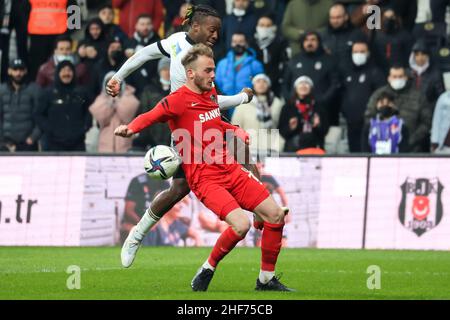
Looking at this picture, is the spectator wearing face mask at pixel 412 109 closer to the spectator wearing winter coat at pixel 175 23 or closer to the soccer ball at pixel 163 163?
the spectator wearing winter coat at pixel 175 23

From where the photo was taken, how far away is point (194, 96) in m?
12.3

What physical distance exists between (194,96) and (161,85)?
9585mm

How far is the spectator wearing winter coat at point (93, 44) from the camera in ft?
74.6

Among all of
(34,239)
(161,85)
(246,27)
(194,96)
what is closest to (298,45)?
(246,27)

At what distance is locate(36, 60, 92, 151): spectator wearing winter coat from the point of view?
71.8ft

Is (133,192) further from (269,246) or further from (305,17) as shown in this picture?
(269,246)

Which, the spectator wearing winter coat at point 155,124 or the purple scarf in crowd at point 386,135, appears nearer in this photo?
the purple scarf in crowd at point 386,135

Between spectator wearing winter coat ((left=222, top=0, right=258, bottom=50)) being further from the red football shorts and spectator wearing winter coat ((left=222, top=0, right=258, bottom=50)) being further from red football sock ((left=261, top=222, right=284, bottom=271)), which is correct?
red football sock ((left=261, top=222, right=284, bottom=271))

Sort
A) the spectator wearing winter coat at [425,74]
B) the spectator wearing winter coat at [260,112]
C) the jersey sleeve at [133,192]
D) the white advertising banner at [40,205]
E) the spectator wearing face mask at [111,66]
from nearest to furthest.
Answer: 1. the white advertising banner at [40,205]
2. the jersey sleeve at [133,192]
3. the spectator wearing winter coat at [425,74]
4. the spectator wearing winter coat at [260,112]
5. the spectator wearing face mask at [111,66]

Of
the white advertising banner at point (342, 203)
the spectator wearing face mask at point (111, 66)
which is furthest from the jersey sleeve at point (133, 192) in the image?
the spectator wearing face mask at point (111, 66)

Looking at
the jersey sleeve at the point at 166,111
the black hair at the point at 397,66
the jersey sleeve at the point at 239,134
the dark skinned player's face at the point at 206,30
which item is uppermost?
the black hair at the point at 397,66

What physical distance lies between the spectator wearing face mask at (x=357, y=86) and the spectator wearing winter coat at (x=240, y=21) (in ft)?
6.32

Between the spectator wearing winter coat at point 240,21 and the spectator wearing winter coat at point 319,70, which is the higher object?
the spectator wearing winter coat at point 240,21

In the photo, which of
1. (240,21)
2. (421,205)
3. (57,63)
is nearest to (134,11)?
(57,63)
